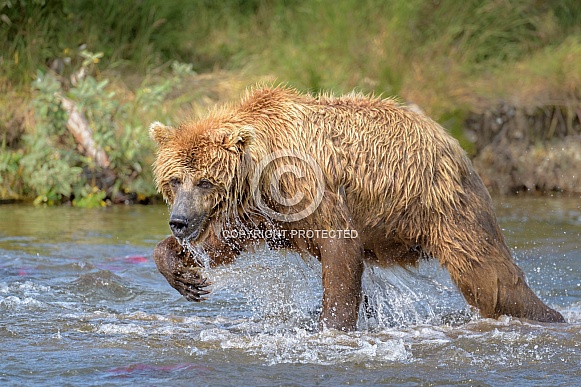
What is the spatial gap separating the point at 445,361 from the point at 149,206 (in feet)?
20.1

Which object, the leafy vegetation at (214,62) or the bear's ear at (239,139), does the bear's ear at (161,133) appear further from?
the leafy vegetation at (214,62)

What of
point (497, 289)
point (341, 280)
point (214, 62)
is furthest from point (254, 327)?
point (214, 62)

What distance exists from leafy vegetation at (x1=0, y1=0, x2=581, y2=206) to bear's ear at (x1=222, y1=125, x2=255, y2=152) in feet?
17.1

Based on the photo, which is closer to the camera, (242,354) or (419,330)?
(242,354)

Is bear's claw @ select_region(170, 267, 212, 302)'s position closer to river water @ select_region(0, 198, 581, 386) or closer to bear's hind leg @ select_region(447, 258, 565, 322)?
river water @ select_region(0, 198, 581, 386)

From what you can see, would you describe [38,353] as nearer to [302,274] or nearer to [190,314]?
[190,314]

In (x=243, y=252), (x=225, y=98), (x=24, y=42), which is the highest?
(x=24, y=42)

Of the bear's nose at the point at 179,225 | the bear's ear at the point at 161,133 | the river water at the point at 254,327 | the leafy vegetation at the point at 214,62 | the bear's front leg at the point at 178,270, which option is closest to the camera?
the river water at the point at 254,327

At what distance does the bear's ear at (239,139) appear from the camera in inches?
194

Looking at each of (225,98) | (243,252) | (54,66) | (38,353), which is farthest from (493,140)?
(38,353)

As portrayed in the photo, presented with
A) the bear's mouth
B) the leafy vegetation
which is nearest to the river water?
the bear's mouth

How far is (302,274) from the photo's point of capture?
5.84m

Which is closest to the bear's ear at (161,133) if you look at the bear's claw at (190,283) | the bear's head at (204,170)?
the bear's head at (204,170)

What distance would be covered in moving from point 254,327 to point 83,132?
5667 mm
